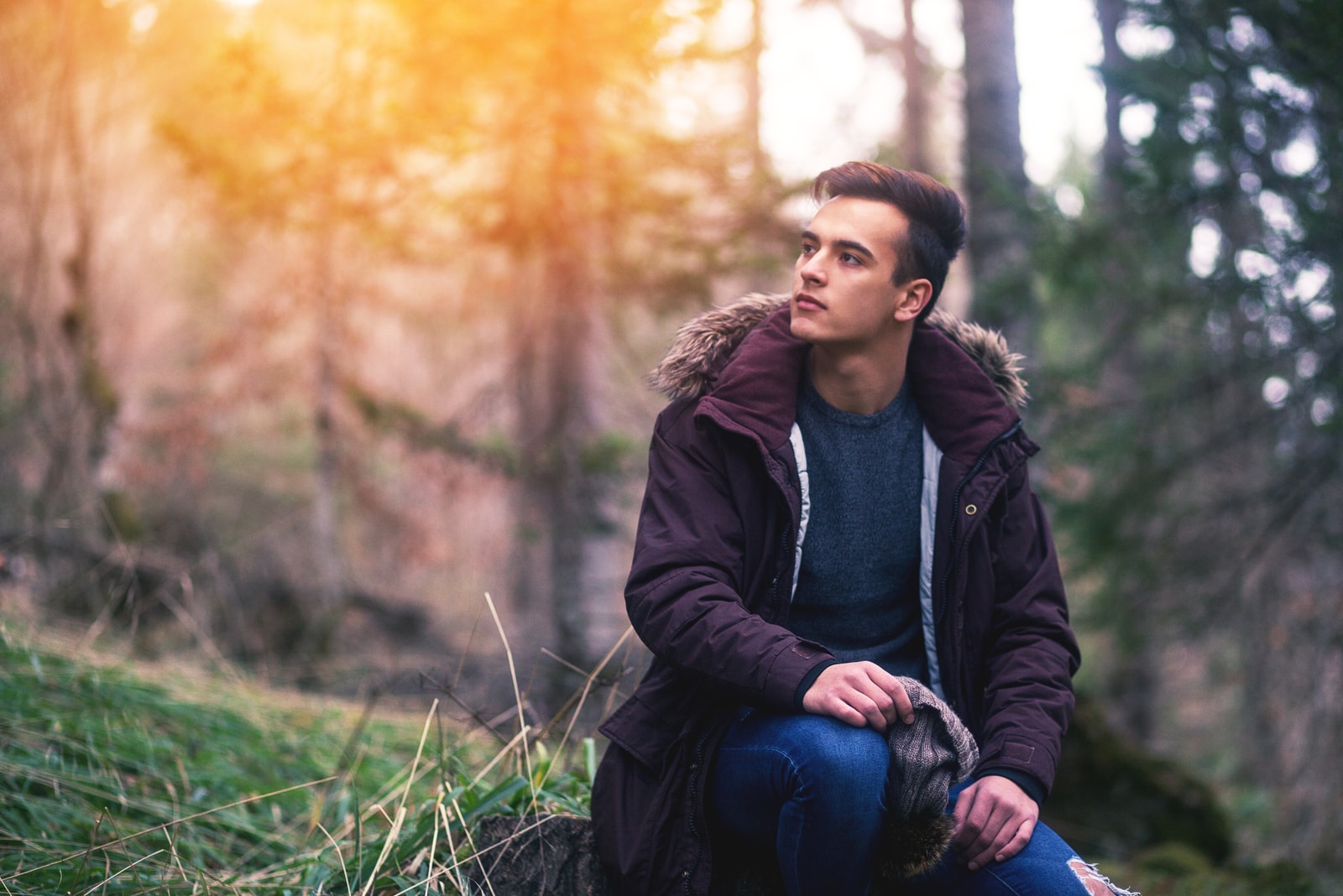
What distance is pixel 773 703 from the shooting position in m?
2.10

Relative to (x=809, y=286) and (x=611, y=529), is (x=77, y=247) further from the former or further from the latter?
(x=809, y=286)

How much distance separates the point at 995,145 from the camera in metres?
6.91

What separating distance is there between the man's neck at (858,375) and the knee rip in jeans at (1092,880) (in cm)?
116

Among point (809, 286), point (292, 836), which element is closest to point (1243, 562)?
point (809, 286)

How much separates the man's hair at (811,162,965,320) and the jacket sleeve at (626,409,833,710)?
0.73 m

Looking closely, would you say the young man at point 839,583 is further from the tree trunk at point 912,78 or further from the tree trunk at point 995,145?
the tree trunk at point 912,78

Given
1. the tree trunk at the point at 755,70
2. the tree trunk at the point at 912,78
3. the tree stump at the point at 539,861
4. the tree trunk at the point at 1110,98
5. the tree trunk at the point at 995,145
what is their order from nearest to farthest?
the tree stump at the point at 539,861, the tree trunk at the point at 995,145, the tree trunk at the point at 755,70, the tree trunk at the point at 1110,98, the tree trunk at the point at 912,78

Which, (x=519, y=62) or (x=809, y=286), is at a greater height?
(x=519, y=62)

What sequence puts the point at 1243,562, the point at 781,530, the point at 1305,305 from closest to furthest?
the point at 781,530 → the point at 1305,305 → the point at 1243,562

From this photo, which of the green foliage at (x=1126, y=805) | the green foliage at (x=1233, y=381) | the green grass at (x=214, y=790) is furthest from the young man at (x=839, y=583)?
the green foliage at (x=1126, y=805)

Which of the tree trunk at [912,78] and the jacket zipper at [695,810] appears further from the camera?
the tree trunk at [912,78]

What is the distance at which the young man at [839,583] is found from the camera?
2.09 meters

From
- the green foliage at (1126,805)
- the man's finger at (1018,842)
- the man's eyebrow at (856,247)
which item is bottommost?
the green foliage at (1126,805)

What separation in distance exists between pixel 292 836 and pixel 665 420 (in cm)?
175
